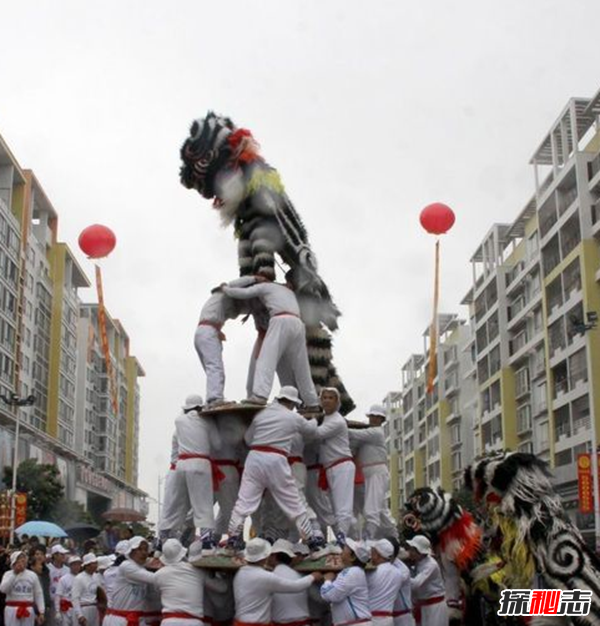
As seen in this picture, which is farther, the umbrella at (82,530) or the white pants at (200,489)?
the umbrella at (82,530)

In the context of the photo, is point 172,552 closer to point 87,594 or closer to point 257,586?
point 257,586

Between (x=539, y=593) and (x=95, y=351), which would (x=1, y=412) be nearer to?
(x=95, y=351)

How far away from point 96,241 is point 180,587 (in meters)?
4.56

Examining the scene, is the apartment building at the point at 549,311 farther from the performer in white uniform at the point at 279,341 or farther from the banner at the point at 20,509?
Answer: the performer in white uniform at the point at 279,341

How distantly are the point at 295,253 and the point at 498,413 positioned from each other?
46.6m

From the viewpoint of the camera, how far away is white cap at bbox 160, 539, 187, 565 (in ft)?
27.0

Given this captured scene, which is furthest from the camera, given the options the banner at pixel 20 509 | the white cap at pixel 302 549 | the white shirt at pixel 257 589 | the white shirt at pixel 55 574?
the banner at pixel 20 509

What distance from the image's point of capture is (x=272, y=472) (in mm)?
8602

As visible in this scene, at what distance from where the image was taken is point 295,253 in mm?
10648

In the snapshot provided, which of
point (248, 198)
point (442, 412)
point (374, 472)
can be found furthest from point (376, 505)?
point (442, 412)

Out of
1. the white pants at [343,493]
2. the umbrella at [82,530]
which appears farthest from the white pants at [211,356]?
the umbrella at [82,530]

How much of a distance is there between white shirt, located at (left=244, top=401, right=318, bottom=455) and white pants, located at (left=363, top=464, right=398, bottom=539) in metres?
1.47

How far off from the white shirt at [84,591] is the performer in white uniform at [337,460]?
454 centimetres

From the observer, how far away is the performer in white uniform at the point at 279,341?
9492 millimetres
